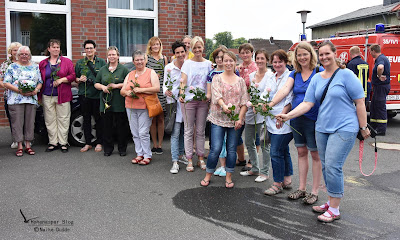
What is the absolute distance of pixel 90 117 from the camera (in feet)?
23.6

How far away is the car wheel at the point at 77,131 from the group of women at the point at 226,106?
216 mm

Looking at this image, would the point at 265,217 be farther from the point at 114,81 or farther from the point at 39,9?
the point at 39,9

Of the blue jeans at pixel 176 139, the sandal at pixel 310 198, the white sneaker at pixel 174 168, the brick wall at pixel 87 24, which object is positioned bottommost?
the sandal at pixel 310 198

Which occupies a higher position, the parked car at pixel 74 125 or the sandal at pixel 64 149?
the parked car at pixel 74 125

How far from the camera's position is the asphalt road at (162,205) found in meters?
3.81

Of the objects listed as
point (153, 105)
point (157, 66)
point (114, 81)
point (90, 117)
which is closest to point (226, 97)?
point (153, 105)

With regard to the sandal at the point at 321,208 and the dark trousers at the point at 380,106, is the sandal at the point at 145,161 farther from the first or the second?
the dark trousers at the point at 380,106

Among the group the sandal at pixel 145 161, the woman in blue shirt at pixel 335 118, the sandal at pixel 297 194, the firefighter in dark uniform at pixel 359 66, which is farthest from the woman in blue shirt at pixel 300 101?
the firefighter in dark uniform at pixel 359 66

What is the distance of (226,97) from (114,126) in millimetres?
Result: 2675

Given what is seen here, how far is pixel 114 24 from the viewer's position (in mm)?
10148

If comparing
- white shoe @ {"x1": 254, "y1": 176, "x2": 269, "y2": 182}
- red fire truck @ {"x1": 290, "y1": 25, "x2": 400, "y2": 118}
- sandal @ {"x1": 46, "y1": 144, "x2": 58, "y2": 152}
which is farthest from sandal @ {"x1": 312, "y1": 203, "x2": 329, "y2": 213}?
red fire truck @ {"x1": 290, "y1": 25, "x2": 400, "y2": 118}

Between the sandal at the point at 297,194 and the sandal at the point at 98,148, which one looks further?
the sandal at the point at 98,148

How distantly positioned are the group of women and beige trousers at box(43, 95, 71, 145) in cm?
2

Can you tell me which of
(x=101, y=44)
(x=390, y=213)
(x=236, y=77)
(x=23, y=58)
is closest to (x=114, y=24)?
(x=101, y=44)
